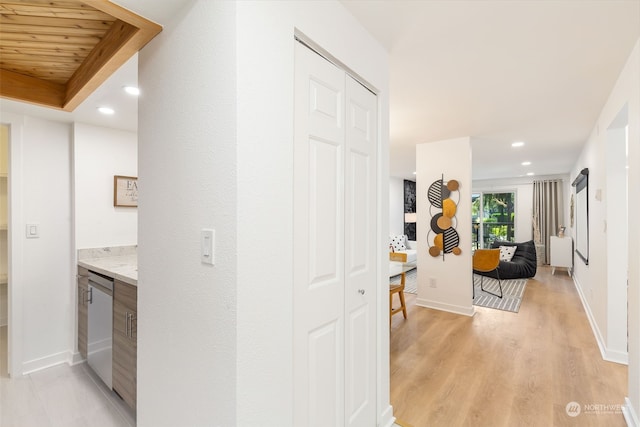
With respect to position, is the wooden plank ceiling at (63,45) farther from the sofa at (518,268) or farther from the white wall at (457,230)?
the sofa at (518,268)

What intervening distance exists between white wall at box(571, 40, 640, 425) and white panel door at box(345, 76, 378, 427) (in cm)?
160

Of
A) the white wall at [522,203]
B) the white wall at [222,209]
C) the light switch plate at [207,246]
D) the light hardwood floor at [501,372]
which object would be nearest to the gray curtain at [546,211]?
the white wall at [522,203]

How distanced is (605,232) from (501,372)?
65.6 inches

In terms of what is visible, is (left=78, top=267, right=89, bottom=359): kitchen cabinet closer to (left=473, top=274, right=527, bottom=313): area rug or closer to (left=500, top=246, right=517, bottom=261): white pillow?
(left=473, top=274, right=527, bottom=313): area rug

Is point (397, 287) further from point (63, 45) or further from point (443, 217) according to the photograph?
point (63, 45)

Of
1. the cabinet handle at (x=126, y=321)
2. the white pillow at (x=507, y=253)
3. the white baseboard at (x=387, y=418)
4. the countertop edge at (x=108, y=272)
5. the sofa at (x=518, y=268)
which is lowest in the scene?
the white baseboard at (x=387, y=418)

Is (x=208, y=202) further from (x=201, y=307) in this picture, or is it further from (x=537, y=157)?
(x=537, y=157)

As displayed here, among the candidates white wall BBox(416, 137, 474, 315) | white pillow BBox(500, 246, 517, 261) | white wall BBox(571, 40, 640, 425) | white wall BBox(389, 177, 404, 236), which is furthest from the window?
white wall BBox(416, 137, 474, 315)

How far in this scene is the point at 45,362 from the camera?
270 cm

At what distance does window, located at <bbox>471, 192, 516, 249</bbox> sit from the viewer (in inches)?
329

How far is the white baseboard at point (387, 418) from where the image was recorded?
179cm

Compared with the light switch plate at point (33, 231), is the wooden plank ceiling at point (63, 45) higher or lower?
higher

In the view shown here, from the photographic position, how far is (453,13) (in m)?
1.58

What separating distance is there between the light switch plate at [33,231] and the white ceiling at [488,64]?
962mm
